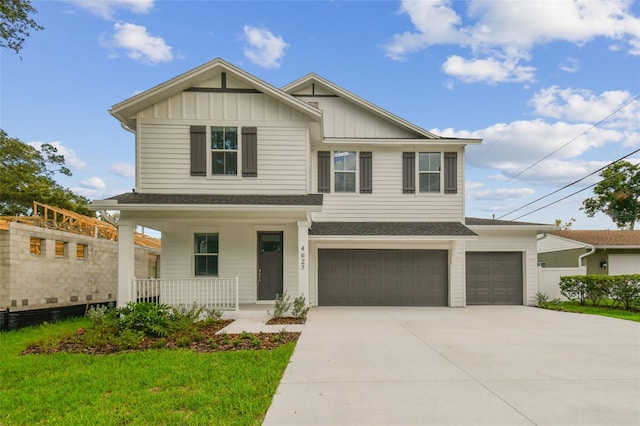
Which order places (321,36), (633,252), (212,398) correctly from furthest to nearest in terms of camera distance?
(633,252)
(321,36)
(212,398)

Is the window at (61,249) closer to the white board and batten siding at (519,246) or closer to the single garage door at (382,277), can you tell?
the single garage door at (382,277)

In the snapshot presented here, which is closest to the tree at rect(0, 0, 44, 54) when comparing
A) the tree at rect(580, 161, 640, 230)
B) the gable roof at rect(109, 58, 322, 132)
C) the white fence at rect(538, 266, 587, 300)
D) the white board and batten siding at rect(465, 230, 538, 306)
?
the gable roof at rect(109, 58, 322, 132)

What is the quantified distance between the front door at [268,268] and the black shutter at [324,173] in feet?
7.28

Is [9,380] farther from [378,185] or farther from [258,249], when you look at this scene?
[378,185]

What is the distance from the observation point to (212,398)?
4.59 m

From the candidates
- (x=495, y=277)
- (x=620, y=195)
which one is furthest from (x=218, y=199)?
(x=620, y=195)

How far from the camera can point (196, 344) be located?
7.75 meters

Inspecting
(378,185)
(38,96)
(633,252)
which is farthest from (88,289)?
(633,252)

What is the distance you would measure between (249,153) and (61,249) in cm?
660

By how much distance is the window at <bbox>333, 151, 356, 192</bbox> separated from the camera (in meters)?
13.9

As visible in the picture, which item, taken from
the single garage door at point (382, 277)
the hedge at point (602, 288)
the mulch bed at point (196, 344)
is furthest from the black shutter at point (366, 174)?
the hedge at point (602, 288)

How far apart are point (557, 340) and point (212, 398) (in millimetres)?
6764

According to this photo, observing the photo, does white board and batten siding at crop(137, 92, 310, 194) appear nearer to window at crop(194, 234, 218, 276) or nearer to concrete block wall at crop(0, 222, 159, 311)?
window at crop(194, 234, 218, 276)

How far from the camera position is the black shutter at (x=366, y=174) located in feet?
45.5
